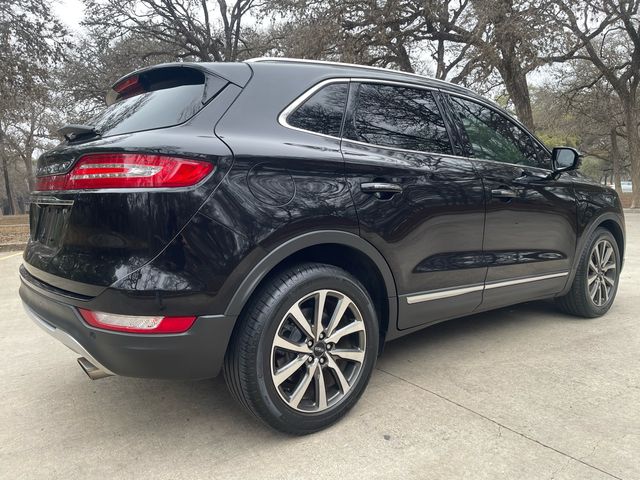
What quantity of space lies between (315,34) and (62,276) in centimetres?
1367

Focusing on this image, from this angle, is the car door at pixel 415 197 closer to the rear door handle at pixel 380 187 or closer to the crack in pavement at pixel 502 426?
the rear door handle at pixel 380 187

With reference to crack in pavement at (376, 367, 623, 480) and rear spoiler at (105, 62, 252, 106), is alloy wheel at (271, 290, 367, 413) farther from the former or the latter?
rear spoiler at (105, 62, 252, 106)

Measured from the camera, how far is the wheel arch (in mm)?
2176

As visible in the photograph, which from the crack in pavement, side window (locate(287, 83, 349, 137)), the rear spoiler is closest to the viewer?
the crack in pavement

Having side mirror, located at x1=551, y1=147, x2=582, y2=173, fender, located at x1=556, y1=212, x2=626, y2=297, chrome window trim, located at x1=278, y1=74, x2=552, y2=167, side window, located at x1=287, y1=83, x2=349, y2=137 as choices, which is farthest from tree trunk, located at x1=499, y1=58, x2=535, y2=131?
side window, located at x1=287, y1=83, x2=349, y2=137

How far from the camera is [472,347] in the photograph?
3596mm

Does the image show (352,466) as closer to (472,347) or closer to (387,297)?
(387,297)

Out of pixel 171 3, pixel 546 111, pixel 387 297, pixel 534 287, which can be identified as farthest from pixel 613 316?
pixel 546 111

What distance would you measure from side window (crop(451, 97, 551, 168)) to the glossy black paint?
0.47 feet

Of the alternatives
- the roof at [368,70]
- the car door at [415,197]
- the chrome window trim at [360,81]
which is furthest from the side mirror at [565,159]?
the car door at [415,197]

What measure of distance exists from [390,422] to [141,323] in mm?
1347

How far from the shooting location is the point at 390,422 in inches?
98.6

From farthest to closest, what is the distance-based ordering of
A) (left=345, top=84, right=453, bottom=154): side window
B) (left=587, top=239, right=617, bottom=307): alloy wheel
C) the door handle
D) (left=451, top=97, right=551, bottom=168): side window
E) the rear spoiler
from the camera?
(left=587, top=239, right=617, bottom=307): alloy wheel
(left=451, top=97, right=551, bottom=168): side window
the door handle
(left=345, top=84, right=453, bottom=154): side window
the rear spoiler

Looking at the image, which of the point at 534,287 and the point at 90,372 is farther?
the point at 534,287
